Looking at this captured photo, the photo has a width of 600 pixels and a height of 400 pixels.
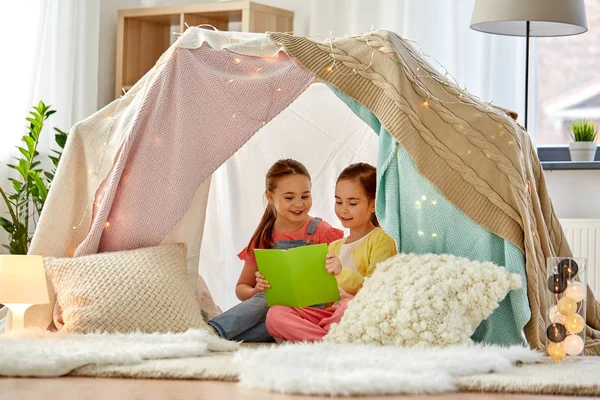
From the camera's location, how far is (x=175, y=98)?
2498mm

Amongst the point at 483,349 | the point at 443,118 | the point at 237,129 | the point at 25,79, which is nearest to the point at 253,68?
the point at 237,129

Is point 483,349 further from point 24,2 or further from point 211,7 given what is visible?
point 24,2

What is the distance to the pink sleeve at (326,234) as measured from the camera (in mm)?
2787

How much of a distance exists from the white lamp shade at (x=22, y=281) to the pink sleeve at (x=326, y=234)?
863mm

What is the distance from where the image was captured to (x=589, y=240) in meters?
3.51

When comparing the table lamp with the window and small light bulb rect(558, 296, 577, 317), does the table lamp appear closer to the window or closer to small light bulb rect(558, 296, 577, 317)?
small light bulb rect(558, 296, 577, 317)

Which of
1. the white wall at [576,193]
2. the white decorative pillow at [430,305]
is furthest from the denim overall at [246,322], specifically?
the white wall at [576,193]

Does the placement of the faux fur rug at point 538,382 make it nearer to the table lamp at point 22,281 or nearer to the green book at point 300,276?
the green book at point 300,276

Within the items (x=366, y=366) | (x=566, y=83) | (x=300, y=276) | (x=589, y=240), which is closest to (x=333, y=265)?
Answer: (x=300, y=276)

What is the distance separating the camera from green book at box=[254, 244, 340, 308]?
2.38 meters

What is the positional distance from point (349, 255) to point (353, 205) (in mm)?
147

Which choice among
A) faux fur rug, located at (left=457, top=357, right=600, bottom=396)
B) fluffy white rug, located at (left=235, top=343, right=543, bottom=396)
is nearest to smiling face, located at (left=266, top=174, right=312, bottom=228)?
fluffy white rug, located at (left=235, top=343, right=543, bottom=396)

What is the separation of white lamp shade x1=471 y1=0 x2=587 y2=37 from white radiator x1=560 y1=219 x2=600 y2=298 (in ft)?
2.34

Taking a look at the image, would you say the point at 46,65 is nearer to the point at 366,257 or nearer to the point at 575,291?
the point at 366,257
